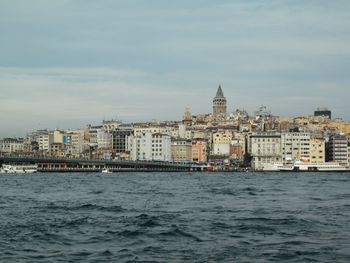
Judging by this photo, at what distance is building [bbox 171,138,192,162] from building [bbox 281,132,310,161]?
2091cm

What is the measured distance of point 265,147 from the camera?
13350 cm

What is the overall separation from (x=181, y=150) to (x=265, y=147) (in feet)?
65.5

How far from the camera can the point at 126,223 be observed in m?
23.5

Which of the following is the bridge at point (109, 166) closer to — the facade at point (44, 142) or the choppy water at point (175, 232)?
the facade at point (44, 142)

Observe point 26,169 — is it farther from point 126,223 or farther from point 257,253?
point 257,253

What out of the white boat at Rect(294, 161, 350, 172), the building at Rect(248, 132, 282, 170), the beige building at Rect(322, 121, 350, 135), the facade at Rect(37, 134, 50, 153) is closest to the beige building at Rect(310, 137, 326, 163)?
the building at Rect(248, 132, 282, 170)

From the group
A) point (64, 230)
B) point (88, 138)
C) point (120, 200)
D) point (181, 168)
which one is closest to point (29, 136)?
point (88, 138)

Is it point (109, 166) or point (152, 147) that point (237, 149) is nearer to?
point (152, 147)

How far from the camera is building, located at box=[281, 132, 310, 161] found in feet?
432

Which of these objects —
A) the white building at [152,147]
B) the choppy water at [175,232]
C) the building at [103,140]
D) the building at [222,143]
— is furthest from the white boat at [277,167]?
the choppy water at [175,232]

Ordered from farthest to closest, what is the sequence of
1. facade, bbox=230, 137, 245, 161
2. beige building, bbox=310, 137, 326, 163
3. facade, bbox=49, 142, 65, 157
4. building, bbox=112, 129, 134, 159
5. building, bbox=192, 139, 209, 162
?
facade, bbox=49, 142, 65, 157 < building, bbox=112, 129, 134, 159 < building, bbox=192, 139, 209, 162 < facade, bbox=230, 137, 245, 161 < beige building, bbox=310, 137, 326, 163

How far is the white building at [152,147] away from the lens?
14212cm

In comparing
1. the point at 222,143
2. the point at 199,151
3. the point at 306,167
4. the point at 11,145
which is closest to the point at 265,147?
the point at 222,143

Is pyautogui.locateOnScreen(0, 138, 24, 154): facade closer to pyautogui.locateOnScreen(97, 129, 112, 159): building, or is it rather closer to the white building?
pyautogui.locateOnScreen(97, 129, 112, 159): building
